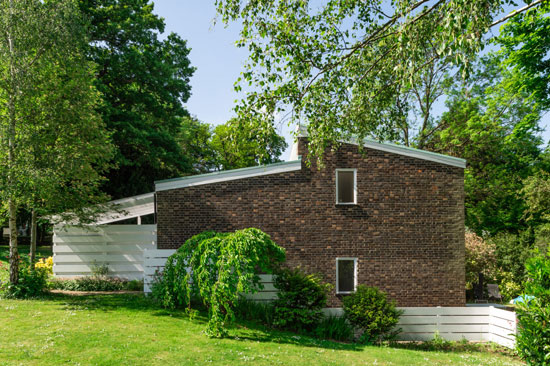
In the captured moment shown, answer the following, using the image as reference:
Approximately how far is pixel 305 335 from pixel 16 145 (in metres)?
9.89

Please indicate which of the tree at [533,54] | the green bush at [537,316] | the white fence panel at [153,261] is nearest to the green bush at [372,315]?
the green bush at [537,316]

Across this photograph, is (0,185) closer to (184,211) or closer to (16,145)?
(16,145)

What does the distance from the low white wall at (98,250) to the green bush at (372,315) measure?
8196 mm

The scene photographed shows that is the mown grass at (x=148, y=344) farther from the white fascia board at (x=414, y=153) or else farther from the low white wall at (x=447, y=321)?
the white fascia board at (x=414, y=153)

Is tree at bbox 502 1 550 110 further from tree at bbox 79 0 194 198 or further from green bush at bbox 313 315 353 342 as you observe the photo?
tree at bbox 79 0 194 198

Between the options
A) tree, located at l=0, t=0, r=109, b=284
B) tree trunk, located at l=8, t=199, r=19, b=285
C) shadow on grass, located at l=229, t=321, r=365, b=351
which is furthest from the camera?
tree trunk, located at l=8, t=199, r=19, b=285

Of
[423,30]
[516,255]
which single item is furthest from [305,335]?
[516,255]

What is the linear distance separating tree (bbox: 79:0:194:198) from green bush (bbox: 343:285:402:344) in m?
13.9

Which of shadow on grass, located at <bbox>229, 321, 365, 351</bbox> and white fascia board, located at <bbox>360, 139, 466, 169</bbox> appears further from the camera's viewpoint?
white fascia board, located at <bbox>360, 139, 466, 169</bbox>

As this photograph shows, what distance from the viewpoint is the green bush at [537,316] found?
7.95 metres

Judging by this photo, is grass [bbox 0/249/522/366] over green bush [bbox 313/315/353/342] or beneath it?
over

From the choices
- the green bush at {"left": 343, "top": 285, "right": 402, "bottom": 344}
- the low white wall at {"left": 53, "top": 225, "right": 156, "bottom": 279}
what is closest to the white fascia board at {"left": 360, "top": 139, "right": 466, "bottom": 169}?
the green bush at {"left": 343, "top": 285, "right": 402, "bottom": 344}

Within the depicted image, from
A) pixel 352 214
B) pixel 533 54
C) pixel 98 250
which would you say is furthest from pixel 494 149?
pixel 98 250

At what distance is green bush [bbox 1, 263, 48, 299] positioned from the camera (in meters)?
11.5
